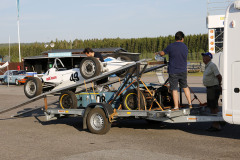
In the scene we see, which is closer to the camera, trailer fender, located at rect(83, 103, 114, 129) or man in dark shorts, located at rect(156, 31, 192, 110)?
man in dark shorts, located at rect(156, 31, 192, 110)

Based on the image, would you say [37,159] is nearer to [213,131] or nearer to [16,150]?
[16,150]

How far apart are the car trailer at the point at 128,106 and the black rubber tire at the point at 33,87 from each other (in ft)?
4.70

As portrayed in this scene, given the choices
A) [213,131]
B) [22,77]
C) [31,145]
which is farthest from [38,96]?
[22,77]

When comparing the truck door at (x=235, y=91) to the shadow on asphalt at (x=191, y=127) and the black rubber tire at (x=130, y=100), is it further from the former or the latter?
the black rubber tire at (x=130, y=100)

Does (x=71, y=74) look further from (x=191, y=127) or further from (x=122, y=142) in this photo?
(x=191, y=127)

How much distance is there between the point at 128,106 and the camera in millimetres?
9000

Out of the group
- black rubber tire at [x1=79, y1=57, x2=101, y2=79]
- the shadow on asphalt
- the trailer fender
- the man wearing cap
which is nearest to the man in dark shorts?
the man wearing cap

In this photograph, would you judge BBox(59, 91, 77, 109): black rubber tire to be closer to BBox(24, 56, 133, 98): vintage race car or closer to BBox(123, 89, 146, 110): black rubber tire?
BBox(24, 56, 133, 98): vintage race car

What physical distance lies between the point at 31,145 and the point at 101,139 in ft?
5.20

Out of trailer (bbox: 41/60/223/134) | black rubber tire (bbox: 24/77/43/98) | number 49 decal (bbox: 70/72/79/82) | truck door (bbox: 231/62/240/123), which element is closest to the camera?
truck door (bbox: 231/62/240/123)

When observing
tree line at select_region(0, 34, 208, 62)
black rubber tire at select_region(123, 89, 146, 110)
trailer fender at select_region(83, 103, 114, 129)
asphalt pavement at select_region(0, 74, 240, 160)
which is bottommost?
asphalt pavement at select_region(0, 74, 240, 160)

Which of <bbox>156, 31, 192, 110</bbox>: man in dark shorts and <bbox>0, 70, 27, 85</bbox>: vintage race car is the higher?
<bbox>156, 31, 192, 110</bbox>: man in dark shorts

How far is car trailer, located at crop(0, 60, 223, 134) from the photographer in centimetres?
820

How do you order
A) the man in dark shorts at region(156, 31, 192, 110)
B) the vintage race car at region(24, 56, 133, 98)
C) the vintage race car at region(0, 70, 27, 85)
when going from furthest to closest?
the vintage race car at region(0, 70, 27, 85), the vintage race car at region(24, 56, 133, 98), the man in dark shorts at region(156, 31, 192, 110)
